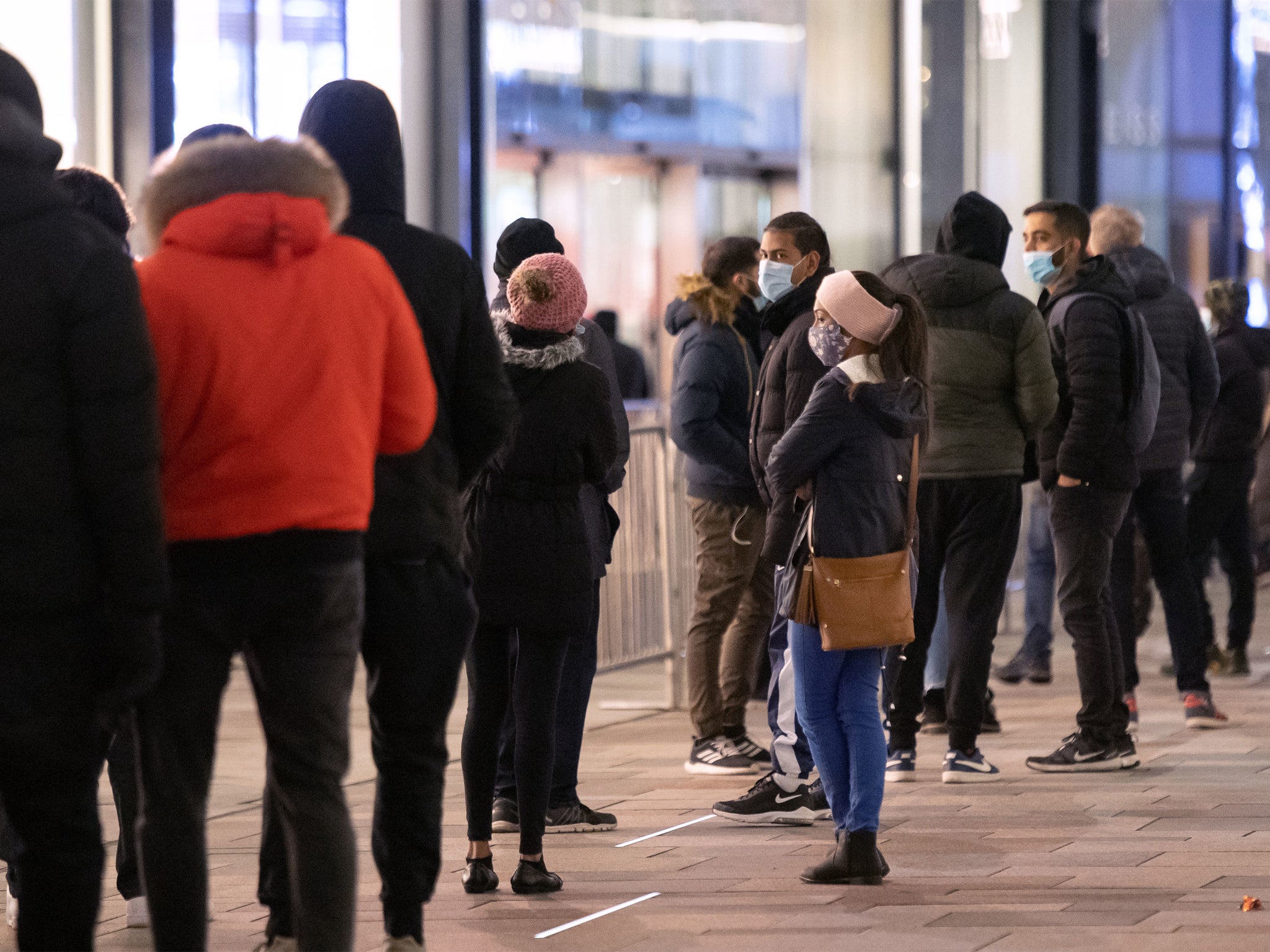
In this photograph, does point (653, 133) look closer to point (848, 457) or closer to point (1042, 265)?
point (1042, 265)

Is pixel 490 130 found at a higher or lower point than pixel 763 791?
higher

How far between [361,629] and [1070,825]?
289cm

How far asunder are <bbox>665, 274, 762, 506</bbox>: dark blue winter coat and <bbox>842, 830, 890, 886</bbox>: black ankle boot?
192cm

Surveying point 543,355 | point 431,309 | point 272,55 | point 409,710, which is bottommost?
point 409,710

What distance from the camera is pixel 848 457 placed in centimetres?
496

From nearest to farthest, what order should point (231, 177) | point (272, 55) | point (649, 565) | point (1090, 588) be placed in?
point (231, 177), point (1090, 588), point (649, 565), point (272, 55)

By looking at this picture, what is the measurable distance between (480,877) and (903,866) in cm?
115

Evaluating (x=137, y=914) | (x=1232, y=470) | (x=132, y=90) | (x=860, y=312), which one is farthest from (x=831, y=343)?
(x=132, y=90)

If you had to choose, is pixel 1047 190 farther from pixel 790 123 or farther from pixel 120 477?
pixel 120 477

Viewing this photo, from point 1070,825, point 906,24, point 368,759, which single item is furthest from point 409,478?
point 906,24

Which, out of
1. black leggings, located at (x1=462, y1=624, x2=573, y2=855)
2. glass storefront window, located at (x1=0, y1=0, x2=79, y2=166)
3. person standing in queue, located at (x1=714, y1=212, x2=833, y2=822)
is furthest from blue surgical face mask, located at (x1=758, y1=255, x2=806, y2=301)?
glass storefront window, located at (x1=0, y1=0, x2=79, y2=166)

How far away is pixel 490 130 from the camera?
460 inches

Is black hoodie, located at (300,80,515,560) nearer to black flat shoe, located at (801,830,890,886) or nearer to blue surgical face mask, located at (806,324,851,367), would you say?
blue surgical face mask, located at (806,324,851,367)

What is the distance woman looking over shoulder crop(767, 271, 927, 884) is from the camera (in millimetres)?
4945
